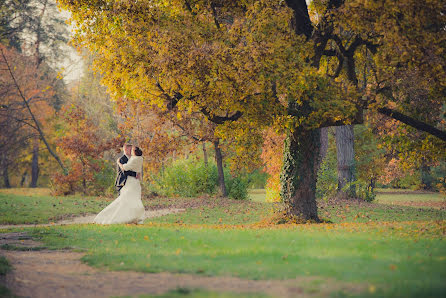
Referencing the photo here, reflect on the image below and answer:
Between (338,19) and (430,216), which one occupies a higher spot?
(338,19)

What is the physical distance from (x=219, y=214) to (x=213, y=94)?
7.63 m

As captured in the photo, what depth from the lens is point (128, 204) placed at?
13.3 meters

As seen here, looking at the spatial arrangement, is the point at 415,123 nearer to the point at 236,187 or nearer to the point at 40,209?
the point at 40,209

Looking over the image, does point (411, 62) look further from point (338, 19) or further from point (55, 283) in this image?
point (55, 283)

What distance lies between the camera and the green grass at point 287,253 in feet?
19.6

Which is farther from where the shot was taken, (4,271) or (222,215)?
(222,215)

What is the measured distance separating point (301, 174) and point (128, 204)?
16.6 ft

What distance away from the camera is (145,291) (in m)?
→ 5.65

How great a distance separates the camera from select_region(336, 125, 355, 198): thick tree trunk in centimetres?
2316

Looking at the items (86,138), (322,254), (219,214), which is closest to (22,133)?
(86,138)

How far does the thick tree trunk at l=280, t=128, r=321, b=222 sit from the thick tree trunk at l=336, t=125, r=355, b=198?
10.2m

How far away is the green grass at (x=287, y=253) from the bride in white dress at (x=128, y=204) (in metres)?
1.98

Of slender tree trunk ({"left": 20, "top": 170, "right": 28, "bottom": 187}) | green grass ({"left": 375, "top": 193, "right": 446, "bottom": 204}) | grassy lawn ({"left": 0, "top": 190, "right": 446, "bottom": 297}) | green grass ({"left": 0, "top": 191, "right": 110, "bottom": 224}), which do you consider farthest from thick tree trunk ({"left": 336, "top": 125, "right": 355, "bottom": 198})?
slender tree trunk ({"left": 20, "top": 170, "right": 28, "bottom": 187})

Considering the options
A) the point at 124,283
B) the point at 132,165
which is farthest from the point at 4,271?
the point at 132,165
